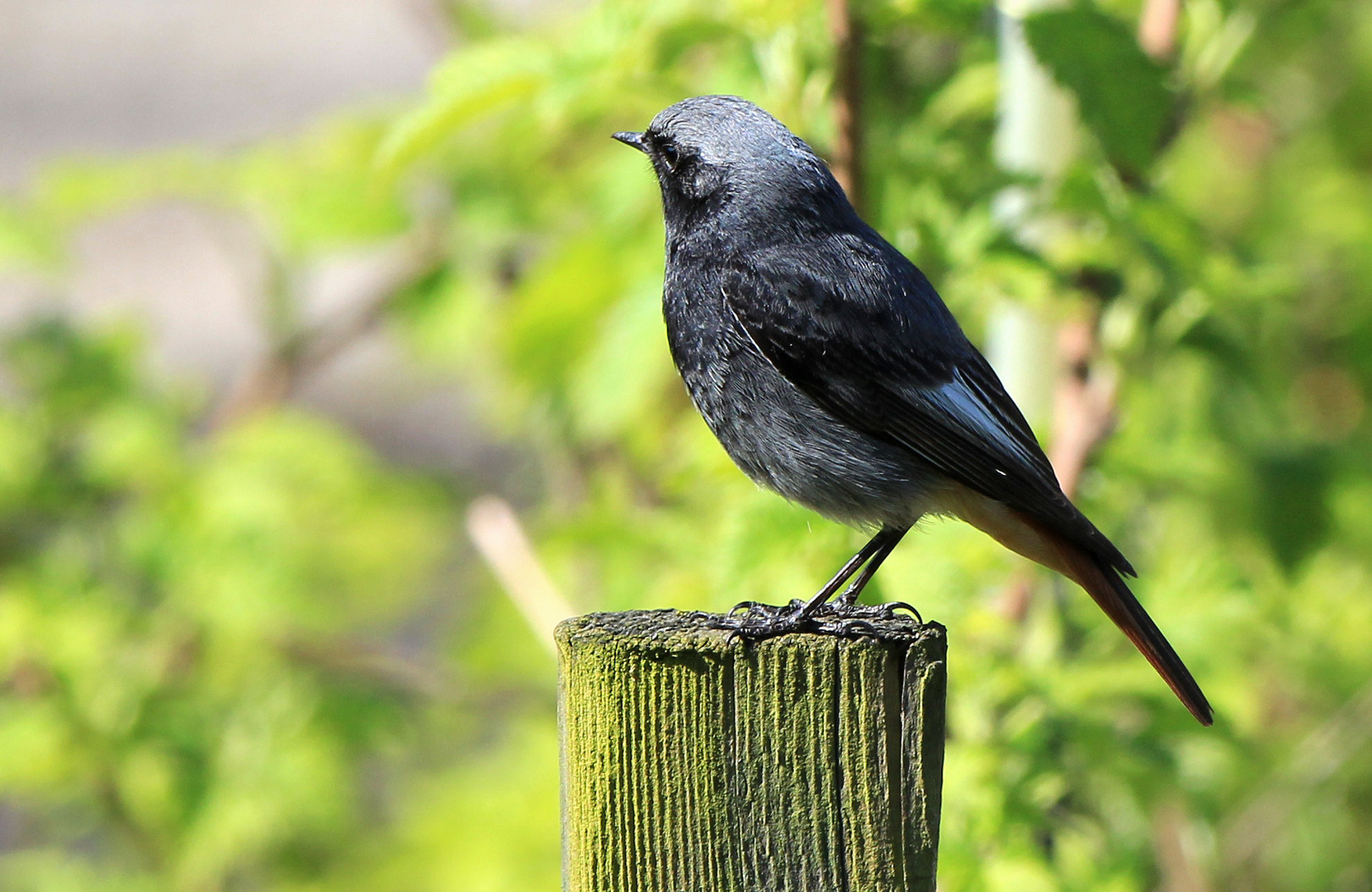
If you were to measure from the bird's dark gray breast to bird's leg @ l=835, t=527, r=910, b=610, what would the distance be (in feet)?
0.16

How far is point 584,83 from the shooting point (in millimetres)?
2756

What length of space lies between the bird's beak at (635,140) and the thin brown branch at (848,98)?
1.26 feet

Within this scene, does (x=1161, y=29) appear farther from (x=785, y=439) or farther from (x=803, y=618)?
(x=803, y=618)

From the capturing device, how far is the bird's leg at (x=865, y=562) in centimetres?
258

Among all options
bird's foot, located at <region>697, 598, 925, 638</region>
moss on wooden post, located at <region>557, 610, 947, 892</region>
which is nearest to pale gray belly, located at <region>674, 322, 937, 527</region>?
bird's foot, located at <region>697, 598, 925, 638</region>

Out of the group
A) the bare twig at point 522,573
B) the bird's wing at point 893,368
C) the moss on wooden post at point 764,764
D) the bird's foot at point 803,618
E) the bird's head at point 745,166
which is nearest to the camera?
the moss on wooden post at point 764,764

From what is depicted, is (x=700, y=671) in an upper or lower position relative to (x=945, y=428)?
lower

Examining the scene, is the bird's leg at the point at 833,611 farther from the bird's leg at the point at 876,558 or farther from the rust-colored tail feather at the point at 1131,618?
the rust-colored tail feather at the point at 1131,618

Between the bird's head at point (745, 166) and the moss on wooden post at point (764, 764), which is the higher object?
the bird's head at point (745, 166)

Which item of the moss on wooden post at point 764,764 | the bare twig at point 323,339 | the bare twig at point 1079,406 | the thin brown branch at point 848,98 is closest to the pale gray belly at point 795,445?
the thin brown branch at point 848,98

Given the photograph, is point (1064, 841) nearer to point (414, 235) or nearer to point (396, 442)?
point (414, 235)

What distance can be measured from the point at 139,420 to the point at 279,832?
52.8 inches

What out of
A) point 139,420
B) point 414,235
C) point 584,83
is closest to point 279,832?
point 139,420

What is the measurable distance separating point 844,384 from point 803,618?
0.49m
